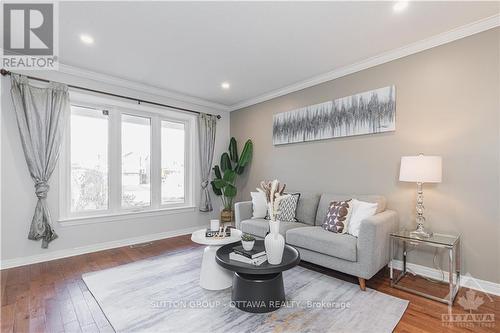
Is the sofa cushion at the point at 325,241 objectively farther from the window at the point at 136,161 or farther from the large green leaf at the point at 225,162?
the window at the point at 136,161

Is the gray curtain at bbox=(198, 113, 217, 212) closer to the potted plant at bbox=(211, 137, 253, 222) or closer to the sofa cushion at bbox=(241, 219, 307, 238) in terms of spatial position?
the potted plant at bbox=(211, 137, 253, 222)

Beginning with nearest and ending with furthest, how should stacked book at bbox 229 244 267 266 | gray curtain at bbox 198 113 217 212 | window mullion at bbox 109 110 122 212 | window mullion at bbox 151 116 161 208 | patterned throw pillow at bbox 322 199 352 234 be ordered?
stacked book at bbox 229 244 267 266, patterned throw pillow at bbox 322 199 352 234, window mullion at bbox 109 110 122 212, window mullion at bbox 151 116 161 208, gray curtain at bbox 198 113 217 212

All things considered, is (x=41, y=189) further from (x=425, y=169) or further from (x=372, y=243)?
(x=425, y=169)

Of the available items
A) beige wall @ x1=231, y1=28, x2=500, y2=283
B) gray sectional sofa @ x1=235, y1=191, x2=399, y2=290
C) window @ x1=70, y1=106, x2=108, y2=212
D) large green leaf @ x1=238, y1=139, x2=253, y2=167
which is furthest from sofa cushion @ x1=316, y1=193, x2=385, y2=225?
window @ x1=70, y1=106, x2=108, y2=212

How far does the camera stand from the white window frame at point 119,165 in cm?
344

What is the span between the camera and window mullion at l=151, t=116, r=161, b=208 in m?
4.32

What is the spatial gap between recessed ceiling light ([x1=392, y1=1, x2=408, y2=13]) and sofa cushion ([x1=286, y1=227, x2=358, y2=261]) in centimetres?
221

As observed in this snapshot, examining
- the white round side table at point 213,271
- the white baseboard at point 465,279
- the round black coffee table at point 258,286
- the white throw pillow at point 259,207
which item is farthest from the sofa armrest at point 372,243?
the white throw pillow at point 259,207

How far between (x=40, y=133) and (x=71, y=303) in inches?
87.3

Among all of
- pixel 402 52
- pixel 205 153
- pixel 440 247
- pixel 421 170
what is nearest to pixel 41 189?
pixel 205 153

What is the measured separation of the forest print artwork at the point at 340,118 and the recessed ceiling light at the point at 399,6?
975mm

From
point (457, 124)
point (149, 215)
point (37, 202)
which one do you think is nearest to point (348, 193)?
point (457, 124)

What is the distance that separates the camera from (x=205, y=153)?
16.1 feet

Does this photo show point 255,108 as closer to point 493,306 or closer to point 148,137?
point 148,137
